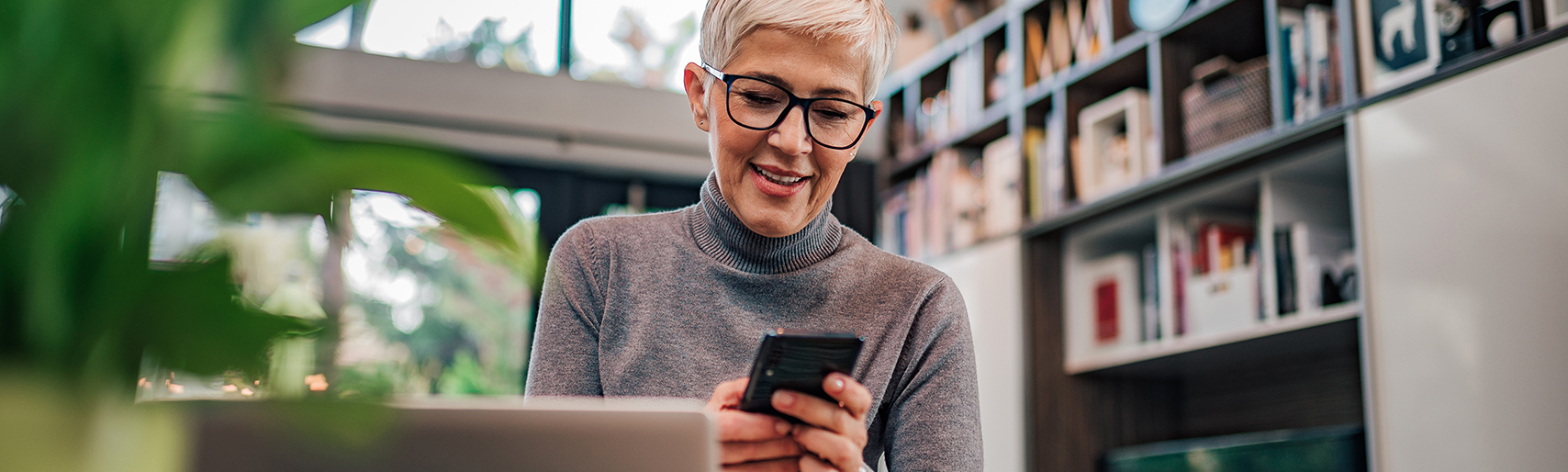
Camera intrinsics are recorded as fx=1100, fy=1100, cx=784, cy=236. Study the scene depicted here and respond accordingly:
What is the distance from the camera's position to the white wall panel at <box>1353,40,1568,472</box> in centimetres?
169

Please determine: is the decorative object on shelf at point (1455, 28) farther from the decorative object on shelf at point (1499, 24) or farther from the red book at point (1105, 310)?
the red book at point (1105, 310)

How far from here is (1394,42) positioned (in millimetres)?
2010

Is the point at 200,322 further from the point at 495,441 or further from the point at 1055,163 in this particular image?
the point at 1055,163

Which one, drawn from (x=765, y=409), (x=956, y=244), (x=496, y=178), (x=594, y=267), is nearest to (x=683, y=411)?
(x=496, y=178)

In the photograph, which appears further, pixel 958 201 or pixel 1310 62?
pixel 958 201

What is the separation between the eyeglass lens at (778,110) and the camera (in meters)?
1.12

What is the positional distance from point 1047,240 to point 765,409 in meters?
2.52

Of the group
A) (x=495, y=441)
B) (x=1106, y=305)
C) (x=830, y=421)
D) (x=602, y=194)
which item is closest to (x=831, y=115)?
(x=830, y=421)

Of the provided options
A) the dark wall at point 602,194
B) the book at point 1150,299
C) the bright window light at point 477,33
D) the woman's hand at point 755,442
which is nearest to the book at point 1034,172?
the book at point 1150,299

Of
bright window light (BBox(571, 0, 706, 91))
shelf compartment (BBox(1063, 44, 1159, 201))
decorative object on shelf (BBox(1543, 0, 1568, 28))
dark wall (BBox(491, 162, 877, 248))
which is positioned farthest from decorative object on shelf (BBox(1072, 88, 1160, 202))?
bright window light (BBox(571, 0, 706, 91))

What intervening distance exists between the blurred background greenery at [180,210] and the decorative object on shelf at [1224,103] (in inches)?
90.3

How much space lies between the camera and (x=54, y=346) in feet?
0.73

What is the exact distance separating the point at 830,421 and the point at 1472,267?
1.50m

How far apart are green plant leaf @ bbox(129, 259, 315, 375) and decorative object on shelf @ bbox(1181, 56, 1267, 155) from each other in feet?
7.58
